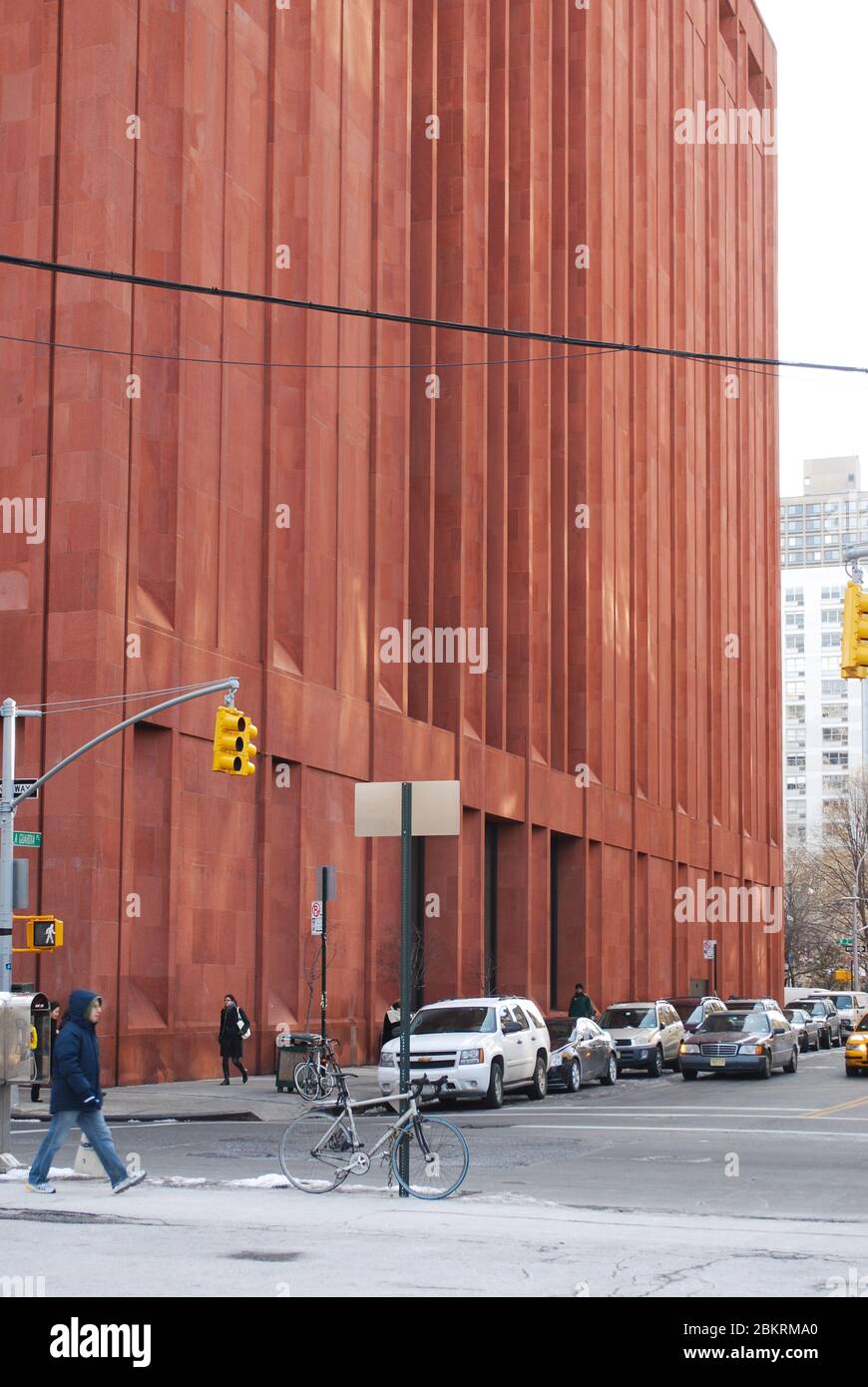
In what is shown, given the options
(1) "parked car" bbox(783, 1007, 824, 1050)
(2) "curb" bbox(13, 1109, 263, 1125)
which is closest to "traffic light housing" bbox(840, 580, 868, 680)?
(2) "curb" bbox(13, 1109, 263, 1125)

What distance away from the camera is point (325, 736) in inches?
1550

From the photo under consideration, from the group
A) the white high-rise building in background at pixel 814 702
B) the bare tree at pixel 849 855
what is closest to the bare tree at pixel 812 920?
the bare tree at pixel 849 855

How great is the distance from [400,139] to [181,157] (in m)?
12.5

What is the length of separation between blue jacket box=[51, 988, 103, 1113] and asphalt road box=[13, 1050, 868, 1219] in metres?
2.22

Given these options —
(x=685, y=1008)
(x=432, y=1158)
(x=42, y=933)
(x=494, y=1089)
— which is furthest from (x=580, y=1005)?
(x=432, y=1158)

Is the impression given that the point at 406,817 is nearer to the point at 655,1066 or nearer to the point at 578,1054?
the point at 578,1054

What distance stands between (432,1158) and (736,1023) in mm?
23073

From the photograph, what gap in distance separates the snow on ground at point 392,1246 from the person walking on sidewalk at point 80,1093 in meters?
0.27

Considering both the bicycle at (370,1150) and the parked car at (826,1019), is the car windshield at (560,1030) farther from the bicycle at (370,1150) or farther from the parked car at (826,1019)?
the parked car at (826,1019)

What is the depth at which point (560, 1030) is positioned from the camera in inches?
1294

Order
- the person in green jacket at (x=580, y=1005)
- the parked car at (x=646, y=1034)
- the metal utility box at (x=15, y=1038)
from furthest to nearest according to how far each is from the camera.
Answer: the person in green jacket at (x=580, y=1005) → the parked car at (x=646, y=1034) → the metal utility box at (x=15, y=1038)

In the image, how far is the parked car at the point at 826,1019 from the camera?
Answer: 5554 cm

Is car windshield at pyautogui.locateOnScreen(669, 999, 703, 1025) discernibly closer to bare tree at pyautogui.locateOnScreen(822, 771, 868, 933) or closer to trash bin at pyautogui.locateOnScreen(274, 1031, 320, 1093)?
trash bin at pyautogui.locateOnScreen(274, 1031, 320, 1093)
